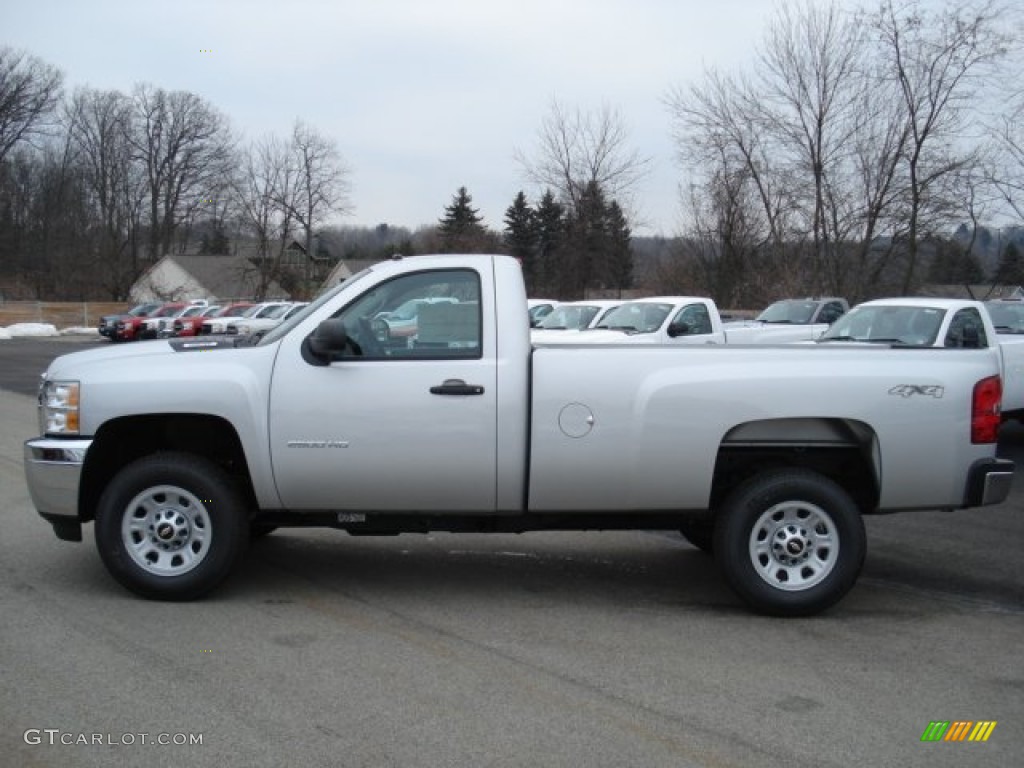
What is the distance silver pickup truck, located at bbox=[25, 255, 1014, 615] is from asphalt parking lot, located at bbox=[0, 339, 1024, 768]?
Answer: 46cm

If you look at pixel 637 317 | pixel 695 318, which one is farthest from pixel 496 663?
pixel 637 317

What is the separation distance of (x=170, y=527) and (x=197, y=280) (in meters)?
87.5

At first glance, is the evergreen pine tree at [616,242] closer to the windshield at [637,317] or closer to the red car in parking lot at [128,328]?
the red car in parking lot at [128,328]

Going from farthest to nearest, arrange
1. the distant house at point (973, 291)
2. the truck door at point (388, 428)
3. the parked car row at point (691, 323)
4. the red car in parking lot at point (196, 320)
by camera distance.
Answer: the red car in parking lot at point (196, 320) → the distant house at point (973, 291) → the parked car row at point (691, 323) → the truck door at point (388, 428)

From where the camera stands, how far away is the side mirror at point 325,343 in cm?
557

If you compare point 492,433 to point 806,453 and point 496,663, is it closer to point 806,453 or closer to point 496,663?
point 496,663

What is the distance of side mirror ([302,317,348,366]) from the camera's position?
557 cm

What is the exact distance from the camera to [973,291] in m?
39.9

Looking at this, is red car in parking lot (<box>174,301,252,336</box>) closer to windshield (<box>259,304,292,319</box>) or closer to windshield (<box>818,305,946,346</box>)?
windshield (<box>259,304,292,319</box>)

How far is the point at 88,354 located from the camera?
245 inches

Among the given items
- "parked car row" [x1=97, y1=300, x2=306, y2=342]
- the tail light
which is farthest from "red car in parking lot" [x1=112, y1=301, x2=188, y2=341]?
the tail light

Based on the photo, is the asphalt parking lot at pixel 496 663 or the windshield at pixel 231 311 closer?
the asphalt parking lot at pixel 496 663

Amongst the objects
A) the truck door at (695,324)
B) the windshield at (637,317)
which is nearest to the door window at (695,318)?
the truck door at (695,324)

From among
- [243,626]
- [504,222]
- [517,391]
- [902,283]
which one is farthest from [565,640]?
[504,222]
